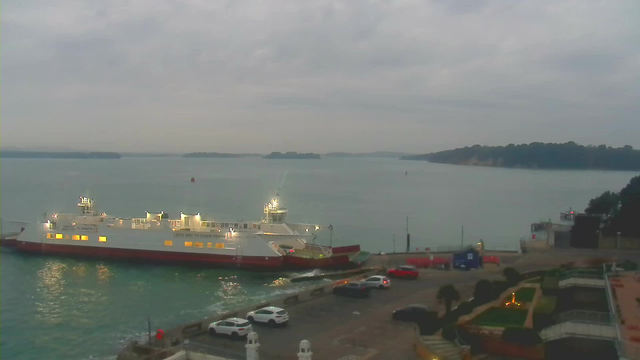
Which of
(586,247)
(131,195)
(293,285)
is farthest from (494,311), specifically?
(131,195)

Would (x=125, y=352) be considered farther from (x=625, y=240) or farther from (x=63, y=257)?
(x=625, y=240)

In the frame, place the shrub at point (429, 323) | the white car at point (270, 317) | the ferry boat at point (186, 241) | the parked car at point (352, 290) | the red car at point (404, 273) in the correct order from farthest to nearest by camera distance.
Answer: the ferry boat at point (186, 241) < the red car at point (404, 273) < the parked car at point (352, 290) < the white car at point (270, 317) < the shrub at point (429, 323)

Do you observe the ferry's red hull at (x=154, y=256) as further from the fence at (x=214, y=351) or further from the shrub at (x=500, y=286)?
the fence at (x=214, y=351)

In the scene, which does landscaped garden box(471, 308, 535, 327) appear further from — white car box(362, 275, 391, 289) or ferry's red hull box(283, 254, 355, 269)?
ferry's red hull box(283, 254, 355, 269)

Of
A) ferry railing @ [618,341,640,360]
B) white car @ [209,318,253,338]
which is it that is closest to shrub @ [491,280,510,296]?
ferry railing @ [618,341,640,360]

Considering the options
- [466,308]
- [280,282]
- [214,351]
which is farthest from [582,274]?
[280,282]

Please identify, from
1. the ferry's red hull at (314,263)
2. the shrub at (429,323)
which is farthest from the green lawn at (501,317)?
the ferry's red hull at (314,263)
